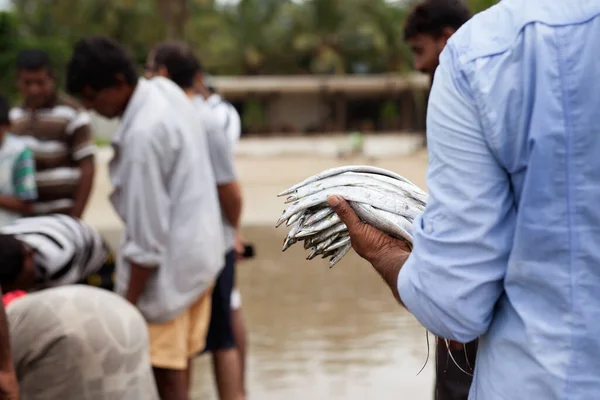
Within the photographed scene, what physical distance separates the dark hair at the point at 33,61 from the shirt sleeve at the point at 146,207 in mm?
2010

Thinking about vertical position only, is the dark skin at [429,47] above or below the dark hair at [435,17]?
below

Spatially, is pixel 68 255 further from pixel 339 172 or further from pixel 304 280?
pixel 304 280

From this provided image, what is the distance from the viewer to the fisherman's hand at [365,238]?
1758 mm

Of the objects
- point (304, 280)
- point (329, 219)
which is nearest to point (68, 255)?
point (329, 219)

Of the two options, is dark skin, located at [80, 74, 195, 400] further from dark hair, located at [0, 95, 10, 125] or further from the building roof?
the building roof

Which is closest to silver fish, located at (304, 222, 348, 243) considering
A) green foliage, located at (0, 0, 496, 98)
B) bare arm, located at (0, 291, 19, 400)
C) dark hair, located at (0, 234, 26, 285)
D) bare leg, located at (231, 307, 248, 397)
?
bare arm, located at (0, 291, 19, 400)

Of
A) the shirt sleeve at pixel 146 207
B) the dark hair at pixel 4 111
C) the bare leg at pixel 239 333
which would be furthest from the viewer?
the dark hair at pixel 4 111

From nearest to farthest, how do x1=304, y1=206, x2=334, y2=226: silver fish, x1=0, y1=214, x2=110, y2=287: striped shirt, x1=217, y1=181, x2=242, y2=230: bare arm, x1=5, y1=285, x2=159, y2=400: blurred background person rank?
x1=304, y1=206, x2=334, y2=226: silver fish → x1=5, y1=285, x2=159, y2=400: blurred background person → x1=0, y1=214, x2=110, y2=287: striped shirt → x1=217, y1=181, x2=242, y2=230: bare arm

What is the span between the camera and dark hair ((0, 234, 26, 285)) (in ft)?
9.79

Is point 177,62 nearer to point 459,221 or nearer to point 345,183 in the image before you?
point 345,183

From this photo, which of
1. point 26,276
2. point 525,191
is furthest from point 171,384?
point 525,191

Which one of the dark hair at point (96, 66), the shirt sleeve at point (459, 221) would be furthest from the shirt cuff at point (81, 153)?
the shirt sleeve at point (459, 221)

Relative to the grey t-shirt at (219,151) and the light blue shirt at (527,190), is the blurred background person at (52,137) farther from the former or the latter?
the light blue shirt at (527,190)

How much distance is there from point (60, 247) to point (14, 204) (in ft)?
4.39
